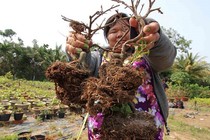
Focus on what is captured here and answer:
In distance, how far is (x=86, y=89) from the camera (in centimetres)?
143

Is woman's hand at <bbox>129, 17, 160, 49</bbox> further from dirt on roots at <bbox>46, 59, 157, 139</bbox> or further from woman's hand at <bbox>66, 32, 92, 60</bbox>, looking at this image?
woman's hand at <bbox>66, 32, 92, 60</bbox>

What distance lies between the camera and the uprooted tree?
1319 mm

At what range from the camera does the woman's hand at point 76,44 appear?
1.57 m

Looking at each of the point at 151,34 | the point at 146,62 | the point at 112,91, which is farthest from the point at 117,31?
the point at 112,91

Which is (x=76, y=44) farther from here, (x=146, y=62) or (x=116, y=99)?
(x=146, y=62)

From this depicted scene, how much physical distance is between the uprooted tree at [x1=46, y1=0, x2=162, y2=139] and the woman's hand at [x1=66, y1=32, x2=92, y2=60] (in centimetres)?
4

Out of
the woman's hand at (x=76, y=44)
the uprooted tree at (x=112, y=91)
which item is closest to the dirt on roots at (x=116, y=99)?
the uprooted tree at (x=112, y=91)

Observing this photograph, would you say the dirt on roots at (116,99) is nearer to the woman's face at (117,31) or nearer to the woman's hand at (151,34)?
the woman's hand at (151,34)

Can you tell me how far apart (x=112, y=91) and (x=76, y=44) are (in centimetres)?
42

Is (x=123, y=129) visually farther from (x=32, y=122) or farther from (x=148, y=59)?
(x=32, y=122)

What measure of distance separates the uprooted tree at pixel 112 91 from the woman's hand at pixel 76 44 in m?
0.04

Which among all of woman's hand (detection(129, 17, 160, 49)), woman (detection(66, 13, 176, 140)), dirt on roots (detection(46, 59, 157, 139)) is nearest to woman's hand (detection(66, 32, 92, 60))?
woman (detection(66, 13, 176, 140))

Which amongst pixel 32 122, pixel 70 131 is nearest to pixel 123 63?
pixel 70 131

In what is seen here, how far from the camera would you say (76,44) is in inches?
61.6
